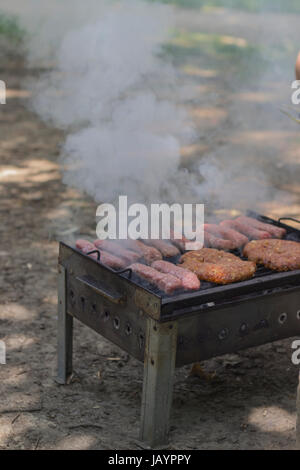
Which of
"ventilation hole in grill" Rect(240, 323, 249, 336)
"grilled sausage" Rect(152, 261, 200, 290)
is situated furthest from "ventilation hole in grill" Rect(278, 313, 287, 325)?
"grilled sausage" Rect(152, 261, 200, 290)

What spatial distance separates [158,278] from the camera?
353cm

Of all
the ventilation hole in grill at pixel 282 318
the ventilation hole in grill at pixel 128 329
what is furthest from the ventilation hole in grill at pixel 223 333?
the ventilation hole in grill at pixel 128 329

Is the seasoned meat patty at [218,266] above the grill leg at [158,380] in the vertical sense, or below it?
above

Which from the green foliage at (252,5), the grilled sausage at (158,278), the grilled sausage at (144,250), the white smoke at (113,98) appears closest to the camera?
the grilled sausage at (158,278)

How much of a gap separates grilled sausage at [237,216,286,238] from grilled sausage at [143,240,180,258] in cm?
57

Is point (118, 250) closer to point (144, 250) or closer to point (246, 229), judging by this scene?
point (144, 250)

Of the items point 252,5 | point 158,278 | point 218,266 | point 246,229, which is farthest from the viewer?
point 252,5

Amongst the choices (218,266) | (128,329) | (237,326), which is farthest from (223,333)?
(128,329)

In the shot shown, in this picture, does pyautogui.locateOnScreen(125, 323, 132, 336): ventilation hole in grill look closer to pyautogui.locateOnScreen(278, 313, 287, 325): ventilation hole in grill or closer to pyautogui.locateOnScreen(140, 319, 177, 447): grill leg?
pyautogui.locateOnScreen(140, 319, 177, 447): grill leg

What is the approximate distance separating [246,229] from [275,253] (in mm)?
415

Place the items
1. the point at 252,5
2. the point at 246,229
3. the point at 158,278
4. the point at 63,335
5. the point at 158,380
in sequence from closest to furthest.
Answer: the point at 158,380 → the point at 158,278 → the point at 63,335 → the point at 246,229 → the point at 252,5

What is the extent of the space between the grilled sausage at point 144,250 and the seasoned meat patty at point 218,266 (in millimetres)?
149

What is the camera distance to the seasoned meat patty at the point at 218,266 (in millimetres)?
3586

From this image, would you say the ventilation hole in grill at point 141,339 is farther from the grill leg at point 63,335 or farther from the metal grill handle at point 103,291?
the grill leg at point 63,335
